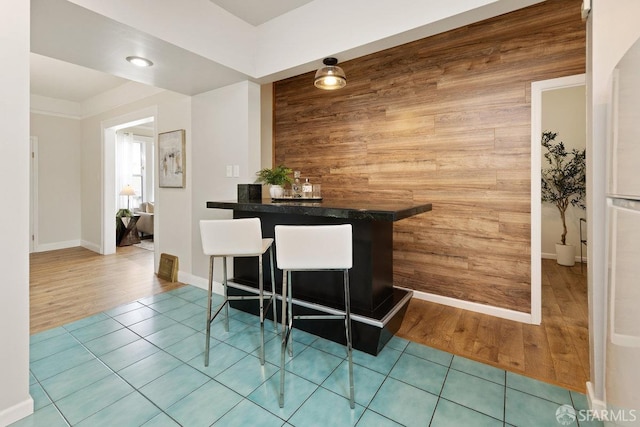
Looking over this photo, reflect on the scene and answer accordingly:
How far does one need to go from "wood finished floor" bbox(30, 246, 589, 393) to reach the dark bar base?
338 millimetres

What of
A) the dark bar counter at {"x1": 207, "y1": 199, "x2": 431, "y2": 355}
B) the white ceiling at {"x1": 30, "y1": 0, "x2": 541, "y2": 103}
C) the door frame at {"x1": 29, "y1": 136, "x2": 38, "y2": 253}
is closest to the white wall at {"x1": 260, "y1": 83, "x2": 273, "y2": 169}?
the white ceiling at {"x1": 30, "y1": 0, "x2": 541, "y2": 103}

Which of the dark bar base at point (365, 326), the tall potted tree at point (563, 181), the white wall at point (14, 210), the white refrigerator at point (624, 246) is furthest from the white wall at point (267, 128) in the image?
the tall potted tree at point (563, 181)

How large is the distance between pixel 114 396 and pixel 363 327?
62.0 inches

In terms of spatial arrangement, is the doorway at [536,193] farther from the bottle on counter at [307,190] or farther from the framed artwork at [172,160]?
the framed artwork at [172,160]

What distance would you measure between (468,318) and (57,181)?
726 centimetres

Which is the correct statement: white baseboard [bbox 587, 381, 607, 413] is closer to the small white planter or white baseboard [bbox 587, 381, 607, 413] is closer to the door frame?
the small white planter

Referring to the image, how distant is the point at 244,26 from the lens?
2.94 meters

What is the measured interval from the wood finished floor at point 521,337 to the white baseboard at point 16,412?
239cm

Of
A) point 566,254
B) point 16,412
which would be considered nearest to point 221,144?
point 16,412

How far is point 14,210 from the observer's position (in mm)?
1528

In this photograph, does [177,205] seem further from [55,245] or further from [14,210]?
[55,245]

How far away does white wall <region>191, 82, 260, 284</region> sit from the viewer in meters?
3.14

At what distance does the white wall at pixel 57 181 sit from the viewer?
5.43 meters

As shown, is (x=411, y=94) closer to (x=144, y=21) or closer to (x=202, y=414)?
(x=144, y=21)
